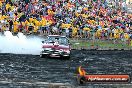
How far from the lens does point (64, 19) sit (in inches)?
2037

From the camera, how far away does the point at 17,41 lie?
44.2 metres

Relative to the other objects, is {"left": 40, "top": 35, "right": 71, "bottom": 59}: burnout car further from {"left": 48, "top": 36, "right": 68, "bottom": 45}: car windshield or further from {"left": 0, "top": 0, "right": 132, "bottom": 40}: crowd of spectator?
{"left": 0, "top": 0, "right": 132, "bottom": 40}: crowd of spectator

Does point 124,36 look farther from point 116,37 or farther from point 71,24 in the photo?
point 71,24

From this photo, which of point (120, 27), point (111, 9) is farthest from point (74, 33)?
point (111, 9)

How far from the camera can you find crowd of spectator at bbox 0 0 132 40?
4750 cm

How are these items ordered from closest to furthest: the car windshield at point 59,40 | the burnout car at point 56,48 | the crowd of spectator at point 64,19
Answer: the burnout car at point 56,48 < the car windshield at point 59,40 < the crowd of spectator at point 64,19

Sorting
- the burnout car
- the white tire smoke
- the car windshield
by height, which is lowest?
the white tire smoke

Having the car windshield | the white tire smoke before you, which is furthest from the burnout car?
the white tire smoke

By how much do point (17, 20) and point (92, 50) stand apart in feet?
29.3

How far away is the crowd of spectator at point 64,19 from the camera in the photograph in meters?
47.5

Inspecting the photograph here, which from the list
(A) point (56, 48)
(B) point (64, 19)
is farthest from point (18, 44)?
(A) point (56, 48)

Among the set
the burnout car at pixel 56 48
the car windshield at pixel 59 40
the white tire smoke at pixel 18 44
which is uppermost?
the car windshield at pixel 59 40

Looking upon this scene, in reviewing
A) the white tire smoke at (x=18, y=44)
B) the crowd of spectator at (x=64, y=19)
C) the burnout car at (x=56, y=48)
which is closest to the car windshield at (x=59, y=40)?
the burnout car at (x=56, y=48)

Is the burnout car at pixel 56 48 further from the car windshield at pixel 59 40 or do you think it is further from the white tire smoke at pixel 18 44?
the white tire smoke at pixel 18 44
